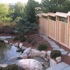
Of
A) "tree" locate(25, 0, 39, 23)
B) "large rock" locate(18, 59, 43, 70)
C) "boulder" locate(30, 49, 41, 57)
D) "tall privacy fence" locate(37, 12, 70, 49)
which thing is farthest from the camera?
"tree" locate(25, 0, 39, 23)

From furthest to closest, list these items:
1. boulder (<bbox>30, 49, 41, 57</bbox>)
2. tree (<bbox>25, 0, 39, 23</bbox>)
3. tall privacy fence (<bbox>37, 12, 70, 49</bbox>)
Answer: tree (<bbox>25, 0, 39, 23</bbox>), boulder (<bbox>30, 49, 41, 57</bbox>), tall privacy fence (<bbox>37, 12, 70, 49</bbox>)

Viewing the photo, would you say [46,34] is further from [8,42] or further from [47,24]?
[8,42]

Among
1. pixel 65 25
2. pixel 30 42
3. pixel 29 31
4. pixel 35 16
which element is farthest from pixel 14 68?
pixel 35 16

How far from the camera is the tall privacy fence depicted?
10422 mm

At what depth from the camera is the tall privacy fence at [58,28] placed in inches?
410

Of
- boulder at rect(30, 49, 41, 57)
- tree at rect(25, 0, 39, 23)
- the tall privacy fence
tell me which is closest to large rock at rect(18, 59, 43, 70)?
boulder at rect(30, 49, 41, 57)

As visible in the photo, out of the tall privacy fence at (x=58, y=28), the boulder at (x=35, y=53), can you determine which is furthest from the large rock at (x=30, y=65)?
the tall privacy fence at (x=58, y=28)

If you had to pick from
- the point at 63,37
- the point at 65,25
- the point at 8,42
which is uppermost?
the point at 65,25

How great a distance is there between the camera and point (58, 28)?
12.3 metres

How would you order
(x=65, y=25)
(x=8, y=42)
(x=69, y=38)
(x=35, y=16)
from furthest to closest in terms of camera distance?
(x=35, y=16), (x=8, y=42), (x=65, y=25), (x=69, y=38)

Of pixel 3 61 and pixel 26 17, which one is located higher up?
pixel 26 17

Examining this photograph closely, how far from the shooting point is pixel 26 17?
17.3 metres

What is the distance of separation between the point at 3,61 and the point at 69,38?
3745 mm

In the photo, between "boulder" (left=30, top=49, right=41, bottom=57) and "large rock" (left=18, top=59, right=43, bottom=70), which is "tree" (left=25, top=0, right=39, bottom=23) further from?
"large rock" (left=18, top=59, right=43, bottom=70)
